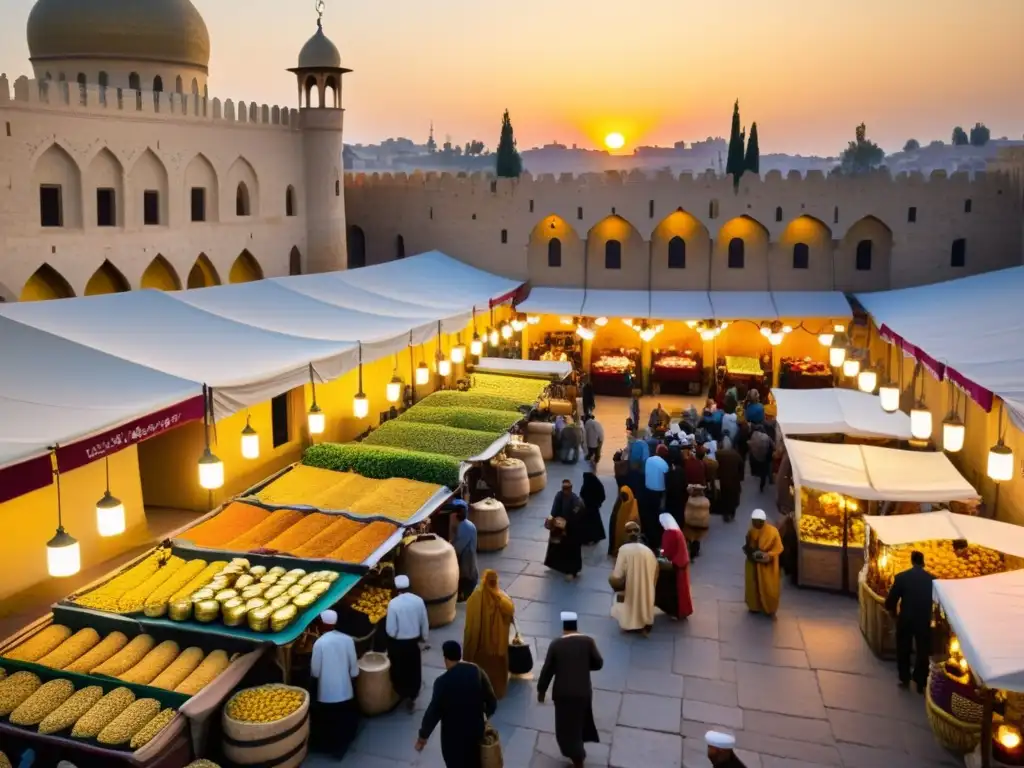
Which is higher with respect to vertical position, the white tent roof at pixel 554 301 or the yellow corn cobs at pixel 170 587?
the white tent roof at pixel 554 301

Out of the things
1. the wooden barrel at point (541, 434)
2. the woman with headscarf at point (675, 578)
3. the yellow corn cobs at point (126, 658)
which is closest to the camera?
the yellow corn cobs at point (126, 658)

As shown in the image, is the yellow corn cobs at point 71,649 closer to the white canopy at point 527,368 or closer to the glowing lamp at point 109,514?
the glowing lamp at point 109,514

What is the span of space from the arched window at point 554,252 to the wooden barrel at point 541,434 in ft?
31.1

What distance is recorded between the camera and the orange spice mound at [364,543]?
859cm

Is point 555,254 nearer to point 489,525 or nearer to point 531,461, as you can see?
point 531,461

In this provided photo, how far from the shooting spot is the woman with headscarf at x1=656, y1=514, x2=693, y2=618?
9398 mm

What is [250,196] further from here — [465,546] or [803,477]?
[803,477]

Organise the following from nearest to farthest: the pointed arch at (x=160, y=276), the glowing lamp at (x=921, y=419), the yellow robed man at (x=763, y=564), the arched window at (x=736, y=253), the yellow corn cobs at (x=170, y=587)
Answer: the yellow corn cobs at (x=170, y=587) → the glowing lamp at (x=921, y=419) → the yellow robed man at (x=763, y=564) → the pointed arch at (x=160, y=276) → the arched window at (x=736, y=253)

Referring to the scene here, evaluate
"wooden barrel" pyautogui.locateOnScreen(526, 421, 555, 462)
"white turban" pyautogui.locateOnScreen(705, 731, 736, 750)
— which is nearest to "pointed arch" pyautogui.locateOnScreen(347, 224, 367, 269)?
"wooden barrel" pyautogui.locateOnScreen(526, 421, 555, 462)

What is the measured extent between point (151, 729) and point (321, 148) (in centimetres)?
1779

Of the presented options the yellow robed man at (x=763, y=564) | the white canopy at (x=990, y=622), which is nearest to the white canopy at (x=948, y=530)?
the yellow robed man at (x=763, y=564)

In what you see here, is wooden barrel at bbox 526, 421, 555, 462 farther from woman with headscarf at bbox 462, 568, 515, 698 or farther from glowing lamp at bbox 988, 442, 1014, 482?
glowing lamp at bbox 988, 442, 1014, 482

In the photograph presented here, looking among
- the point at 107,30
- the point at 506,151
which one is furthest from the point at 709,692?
the point at 506,151

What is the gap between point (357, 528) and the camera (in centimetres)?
935
